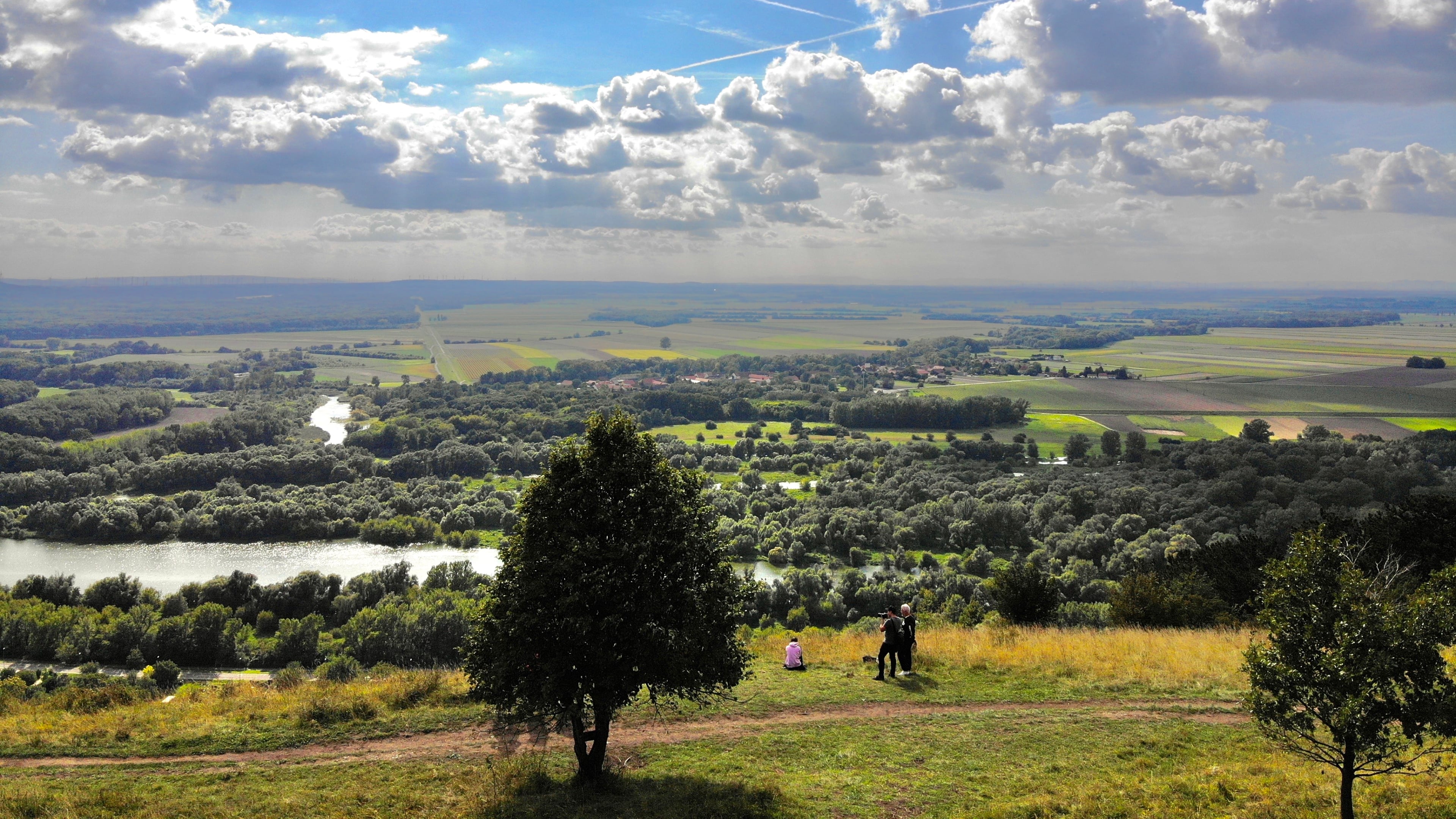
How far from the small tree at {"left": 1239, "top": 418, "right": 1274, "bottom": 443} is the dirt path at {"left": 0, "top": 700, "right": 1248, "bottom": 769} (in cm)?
8004

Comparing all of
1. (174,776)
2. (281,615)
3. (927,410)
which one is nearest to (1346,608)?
(174,776)

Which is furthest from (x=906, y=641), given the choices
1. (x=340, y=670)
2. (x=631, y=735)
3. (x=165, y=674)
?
(x=165, y=674)

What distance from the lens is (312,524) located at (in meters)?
71.2

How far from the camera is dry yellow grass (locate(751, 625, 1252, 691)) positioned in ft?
59.1

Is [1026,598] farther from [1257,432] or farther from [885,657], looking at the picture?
[1257,432]

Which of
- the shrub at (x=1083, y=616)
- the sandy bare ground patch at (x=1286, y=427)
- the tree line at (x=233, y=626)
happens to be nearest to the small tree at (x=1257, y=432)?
the sandy bare ground patch at (x=1286, y=427)

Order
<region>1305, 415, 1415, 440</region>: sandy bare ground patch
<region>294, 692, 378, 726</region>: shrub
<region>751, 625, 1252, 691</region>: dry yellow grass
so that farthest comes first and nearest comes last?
<region>1305, 415, 1415, 440</region>: sandy bare ground patch < <region>751, 625, 1252, 691</region>: dry yellow grass < <region>294, 692, 378, 726</region>: shrub

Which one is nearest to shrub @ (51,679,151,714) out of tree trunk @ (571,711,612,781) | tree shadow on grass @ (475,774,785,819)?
tree shadow on grass @ (475,774,785,819)

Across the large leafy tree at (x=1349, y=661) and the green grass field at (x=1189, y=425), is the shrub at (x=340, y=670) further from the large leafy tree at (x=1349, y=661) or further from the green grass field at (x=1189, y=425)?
the green grass field at (x=1189, y=425)

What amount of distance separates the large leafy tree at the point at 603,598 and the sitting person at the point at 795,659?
6.98 meters

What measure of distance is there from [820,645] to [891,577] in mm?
33466

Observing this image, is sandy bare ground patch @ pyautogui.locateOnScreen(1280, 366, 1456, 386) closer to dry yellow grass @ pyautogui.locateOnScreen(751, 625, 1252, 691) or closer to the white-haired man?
dry yellow grass @ pyautogui.locateOnScreen(751, 625, 1252, 691)

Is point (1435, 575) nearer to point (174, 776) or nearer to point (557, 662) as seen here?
point (557, 662)

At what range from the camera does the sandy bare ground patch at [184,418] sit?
11225 cm
